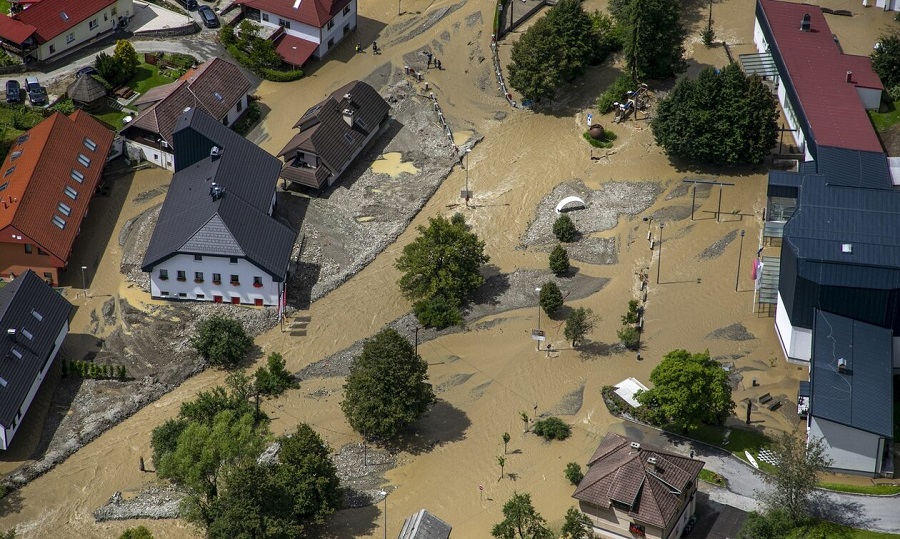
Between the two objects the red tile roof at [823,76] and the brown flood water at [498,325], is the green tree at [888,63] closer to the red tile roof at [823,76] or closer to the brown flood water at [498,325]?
the red tile roof at [823,76]

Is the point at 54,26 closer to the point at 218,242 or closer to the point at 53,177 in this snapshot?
the point at 53,177

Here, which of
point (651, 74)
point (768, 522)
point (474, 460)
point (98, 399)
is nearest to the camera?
point (768, 522)

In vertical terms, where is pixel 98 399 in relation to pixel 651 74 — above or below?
below

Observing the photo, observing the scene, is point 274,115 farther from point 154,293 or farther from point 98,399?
point 98,399

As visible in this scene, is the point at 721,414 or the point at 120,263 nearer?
the point at 721,414

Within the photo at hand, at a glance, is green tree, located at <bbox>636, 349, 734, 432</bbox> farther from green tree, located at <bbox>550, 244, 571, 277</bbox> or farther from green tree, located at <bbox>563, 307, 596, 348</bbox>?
green tree, located at <bbox>550, 244, 571, 277</bbox>

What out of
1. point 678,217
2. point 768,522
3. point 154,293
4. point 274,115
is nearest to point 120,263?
point 154,293

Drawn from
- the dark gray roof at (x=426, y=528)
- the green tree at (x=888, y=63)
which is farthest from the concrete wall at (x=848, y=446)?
the green tree at (x=888, y=63)

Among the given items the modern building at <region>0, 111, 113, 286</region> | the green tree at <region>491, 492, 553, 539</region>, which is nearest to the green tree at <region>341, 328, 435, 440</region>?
the green tree at <region>491, 492, 553, 539</region>

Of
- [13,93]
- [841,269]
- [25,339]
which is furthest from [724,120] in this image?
[13,93]
